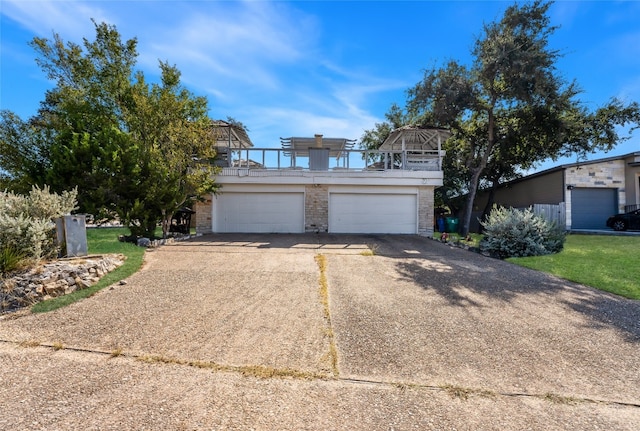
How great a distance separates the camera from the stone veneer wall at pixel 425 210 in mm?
14609

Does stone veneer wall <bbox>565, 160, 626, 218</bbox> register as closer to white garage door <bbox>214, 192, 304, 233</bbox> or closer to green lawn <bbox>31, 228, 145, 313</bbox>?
white garage door <bbox>214, 192, 304, 233</bbox>

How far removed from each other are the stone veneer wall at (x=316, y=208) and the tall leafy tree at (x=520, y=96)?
23.8 ft

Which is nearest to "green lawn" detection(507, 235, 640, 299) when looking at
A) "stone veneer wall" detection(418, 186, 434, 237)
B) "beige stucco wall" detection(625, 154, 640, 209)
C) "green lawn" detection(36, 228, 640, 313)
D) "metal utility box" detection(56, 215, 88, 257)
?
"green lawn" detection(36, 228, 640, 313)

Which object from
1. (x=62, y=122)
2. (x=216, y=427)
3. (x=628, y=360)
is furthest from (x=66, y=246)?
(x=628, y=360)

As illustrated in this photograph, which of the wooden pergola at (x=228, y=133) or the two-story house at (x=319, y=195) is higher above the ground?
the wooden pergola at (x=228, y=133)

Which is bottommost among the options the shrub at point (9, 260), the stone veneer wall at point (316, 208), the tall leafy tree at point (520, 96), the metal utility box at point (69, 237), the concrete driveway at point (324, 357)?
the concrete driveway at point (324, 357)

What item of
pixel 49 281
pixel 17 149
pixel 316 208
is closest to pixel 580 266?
pixel 316 208

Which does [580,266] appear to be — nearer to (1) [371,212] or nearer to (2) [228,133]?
(1) [371,212]

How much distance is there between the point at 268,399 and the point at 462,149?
21575 millimetres

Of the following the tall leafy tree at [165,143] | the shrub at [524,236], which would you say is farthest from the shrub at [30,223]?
the shrub at [524,236]

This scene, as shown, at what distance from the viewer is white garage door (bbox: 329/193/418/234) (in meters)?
14.5

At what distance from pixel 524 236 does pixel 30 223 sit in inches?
486

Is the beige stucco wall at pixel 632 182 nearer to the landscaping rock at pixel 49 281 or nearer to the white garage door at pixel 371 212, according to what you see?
the white garage door at pixel 371 212

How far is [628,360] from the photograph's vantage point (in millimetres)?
3365
